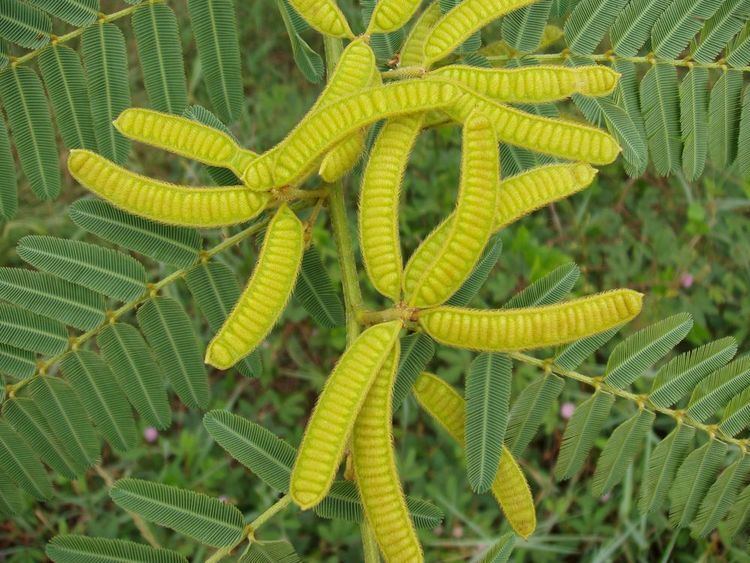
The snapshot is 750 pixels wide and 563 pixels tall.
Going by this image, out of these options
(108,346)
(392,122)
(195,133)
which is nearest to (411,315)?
(392,122)

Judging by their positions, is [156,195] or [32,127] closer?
[156,195]

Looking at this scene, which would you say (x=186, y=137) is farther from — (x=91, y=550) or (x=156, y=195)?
(x=91, y=550)

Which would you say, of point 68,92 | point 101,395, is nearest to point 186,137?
point 68,92

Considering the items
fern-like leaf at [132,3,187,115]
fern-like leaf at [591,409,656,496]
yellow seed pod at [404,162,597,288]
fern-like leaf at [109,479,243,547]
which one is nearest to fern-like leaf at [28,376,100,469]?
fern-like leaf at [109,479,243,547]

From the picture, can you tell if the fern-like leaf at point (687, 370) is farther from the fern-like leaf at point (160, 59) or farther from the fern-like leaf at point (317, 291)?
the fern-like leaf at point (160, 59)

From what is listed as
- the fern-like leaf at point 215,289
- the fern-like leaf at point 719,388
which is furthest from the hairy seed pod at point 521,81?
the fern-like leaf at point 719,388

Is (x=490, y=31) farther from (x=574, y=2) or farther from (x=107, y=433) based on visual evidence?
(x=107, y=433)

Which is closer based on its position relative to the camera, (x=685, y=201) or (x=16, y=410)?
(x=16, y=410)
